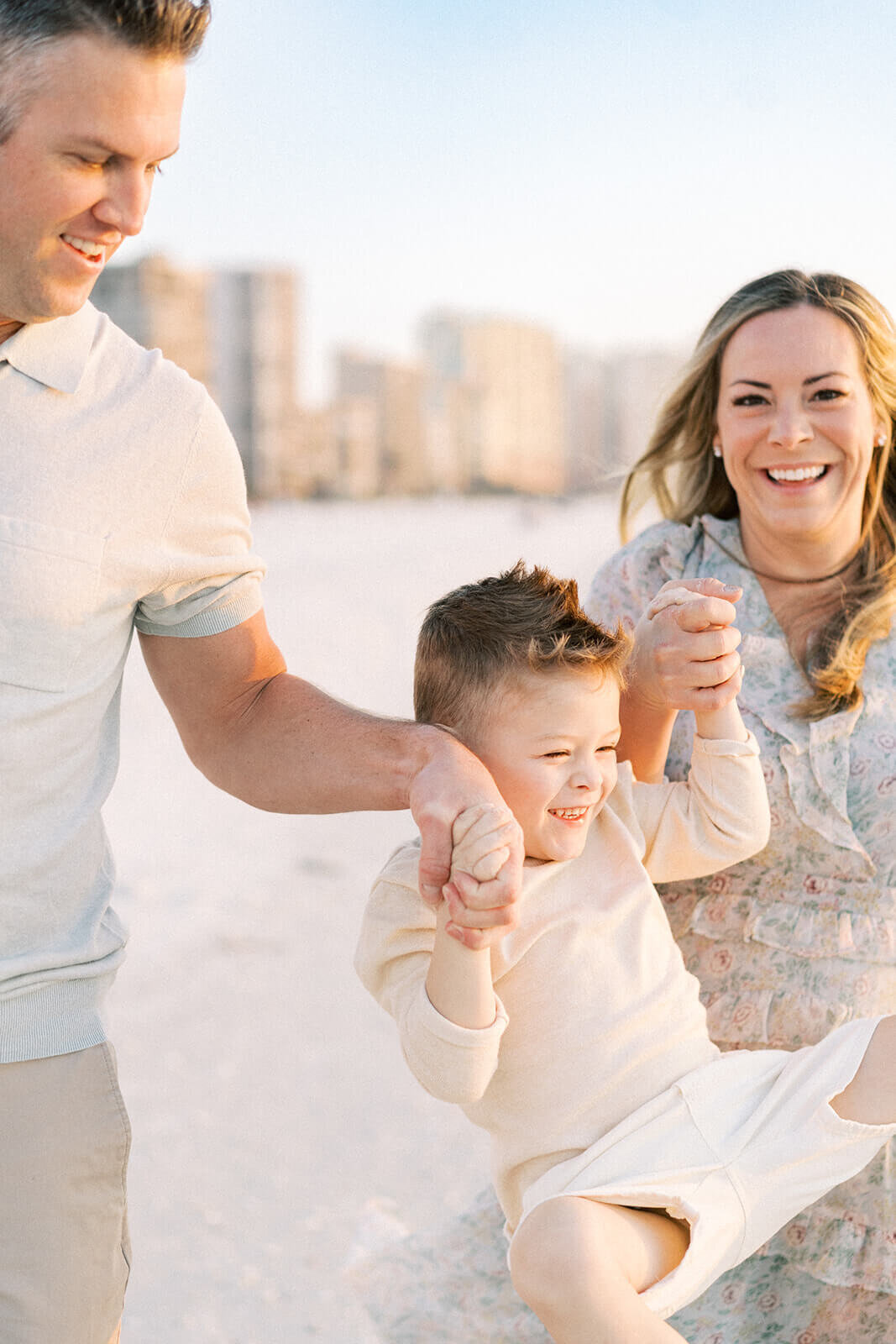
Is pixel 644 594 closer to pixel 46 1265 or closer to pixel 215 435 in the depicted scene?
pixel 215 435

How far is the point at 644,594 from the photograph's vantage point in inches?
98.1

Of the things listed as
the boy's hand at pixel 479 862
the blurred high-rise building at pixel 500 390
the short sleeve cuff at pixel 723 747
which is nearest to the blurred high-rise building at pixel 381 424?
the blurred high-rise building at pixel 500 390

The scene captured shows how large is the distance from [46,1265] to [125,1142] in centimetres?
17

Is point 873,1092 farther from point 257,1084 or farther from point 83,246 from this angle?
point 257,1084

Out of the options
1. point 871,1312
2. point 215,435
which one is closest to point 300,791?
point 215,435

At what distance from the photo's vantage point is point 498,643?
70.6 inches

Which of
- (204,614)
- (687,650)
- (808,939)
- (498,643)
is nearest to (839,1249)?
A: (808,939)

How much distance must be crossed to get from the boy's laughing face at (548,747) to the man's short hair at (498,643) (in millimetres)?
16

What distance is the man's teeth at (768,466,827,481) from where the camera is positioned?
2.38 meters

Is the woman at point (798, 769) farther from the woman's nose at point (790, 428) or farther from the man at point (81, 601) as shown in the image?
the man at point (81, 601)

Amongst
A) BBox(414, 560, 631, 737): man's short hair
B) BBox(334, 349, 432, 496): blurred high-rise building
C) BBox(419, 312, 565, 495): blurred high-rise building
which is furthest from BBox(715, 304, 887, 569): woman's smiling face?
BBox(419, 312, 565, 495): blurred high-rise building

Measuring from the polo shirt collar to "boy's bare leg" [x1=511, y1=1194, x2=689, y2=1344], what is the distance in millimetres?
1107

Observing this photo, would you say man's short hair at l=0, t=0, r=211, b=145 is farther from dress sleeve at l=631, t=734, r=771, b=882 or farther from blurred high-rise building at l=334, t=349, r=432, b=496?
blurred high-rise building at l=334, t=349, r=432, b=496

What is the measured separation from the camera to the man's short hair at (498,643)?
5.83 ft
